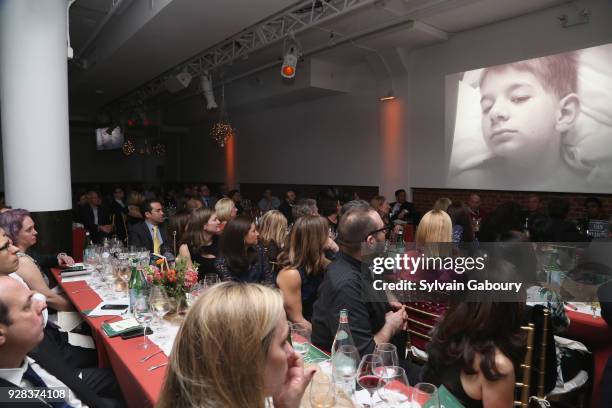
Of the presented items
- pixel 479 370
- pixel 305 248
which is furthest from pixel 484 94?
pixel 479 370

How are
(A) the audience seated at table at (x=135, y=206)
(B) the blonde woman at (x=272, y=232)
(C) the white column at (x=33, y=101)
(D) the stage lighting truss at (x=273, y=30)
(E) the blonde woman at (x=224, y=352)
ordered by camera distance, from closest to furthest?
(E) the blonde woman at (x=224, y=352)
(B) the blonde woman at (x=272, y=232)
(C) the white column at (x=33, y=101)
(D) the stage lighting truss at (x=273, y=30)
(A) the audience seated at table at (x=135, y=206)

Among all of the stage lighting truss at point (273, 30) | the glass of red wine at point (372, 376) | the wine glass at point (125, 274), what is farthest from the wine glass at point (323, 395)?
the stage lighting truss at point (273, 30)

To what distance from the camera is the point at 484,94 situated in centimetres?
706

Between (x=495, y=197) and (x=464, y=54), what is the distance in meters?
2.67

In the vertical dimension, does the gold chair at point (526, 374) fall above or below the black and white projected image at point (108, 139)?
below

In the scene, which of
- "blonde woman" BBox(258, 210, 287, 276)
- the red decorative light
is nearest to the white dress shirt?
"blonde woman" BBox(258, 210, 287, 276)

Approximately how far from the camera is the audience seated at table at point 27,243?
304cm

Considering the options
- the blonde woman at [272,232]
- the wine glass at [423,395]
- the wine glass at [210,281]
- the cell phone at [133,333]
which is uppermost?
the blonde woman at [272,232]

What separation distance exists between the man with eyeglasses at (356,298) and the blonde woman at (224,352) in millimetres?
1004

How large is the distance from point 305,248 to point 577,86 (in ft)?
18.3

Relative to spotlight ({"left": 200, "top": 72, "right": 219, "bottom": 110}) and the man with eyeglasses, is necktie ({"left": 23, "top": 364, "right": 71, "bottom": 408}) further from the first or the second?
spotlight ({"left": 200, "top": 72, "right": 219, "bottom": 110})

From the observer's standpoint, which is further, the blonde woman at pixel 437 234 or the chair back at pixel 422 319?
the blonde woman at pixel 437 234

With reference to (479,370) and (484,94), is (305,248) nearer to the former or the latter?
(479,370)

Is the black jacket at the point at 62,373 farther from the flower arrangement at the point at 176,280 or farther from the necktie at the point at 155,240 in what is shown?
the necktie at the point at 155,240
